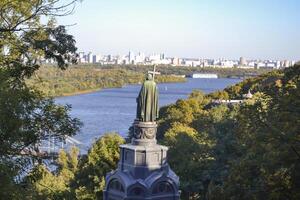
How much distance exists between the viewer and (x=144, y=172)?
971cm

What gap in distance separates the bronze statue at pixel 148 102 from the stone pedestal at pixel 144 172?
0.13 metres

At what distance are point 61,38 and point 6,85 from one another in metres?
2.83

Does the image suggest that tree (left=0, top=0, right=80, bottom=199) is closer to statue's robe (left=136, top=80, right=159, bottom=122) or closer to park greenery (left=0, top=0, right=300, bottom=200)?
park greenery (left=0, top=0, right=300, bottom=200)

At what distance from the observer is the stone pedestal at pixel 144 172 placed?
31.5 feet

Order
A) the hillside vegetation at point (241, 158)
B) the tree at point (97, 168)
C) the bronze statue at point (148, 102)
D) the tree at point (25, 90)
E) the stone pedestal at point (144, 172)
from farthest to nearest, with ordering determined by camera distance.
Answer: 1. the tree at point (97, 168)
2. the hillside vegetation at point (241, 158)
3. the bronze statue at point (148, 102)
4. the stone pedestal at point (144, 172)
5. the tree at point (25, 90)

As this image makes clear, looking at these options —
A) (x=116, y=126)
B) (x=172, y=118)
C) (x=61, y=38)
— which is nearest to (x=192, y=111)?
(x=172, y=118)

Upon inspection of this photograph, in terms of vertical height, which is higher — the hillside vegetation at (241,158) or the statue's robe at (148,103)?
the statue's robe at (148,103)

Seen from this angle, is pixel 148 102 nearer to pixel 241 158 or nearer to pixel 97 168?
pixel 241 158

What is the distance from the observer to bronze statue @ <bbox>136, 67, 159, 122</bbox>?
9.93m

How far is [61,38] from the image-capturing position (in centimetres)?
918

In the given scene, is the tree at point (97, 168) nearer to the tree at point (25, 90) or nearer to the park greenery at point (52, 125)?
the park greenery at point (52, 125)

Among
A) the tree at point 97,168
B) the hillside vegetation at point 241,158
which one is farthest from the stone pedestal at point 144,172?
the tree at point 97,168

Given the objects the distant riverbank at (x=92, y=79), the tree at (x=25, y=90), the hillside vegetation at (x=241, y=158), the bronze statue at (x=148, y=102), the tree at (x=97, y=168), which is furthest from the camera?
the distant riverbank at (x=92, y=79)

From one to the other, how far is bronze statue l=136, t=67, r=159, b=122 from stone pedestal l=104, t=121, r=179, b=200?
13 centimetres
